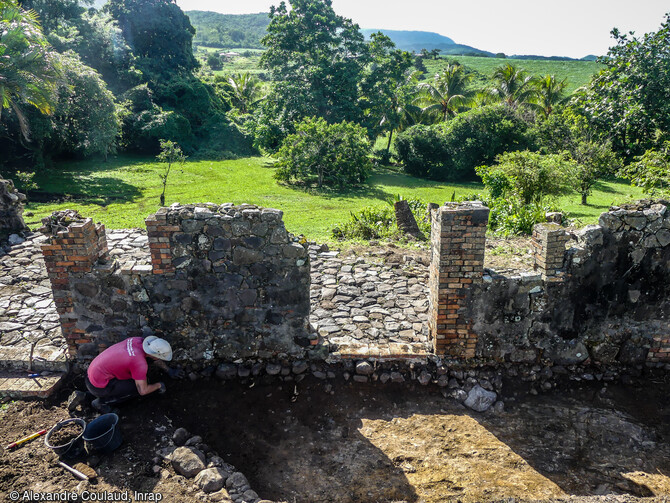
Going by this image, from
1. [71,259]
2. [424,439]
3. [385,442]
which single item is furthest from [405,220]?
[71,259]

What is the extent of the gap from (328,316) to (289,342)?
1.28 m

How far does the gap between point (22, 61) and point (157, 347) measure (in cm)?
1374

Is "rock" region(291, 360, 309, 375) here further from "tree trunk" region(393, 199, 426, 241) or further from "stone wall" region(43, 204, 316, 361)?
"tree trunk" region(393, 199, 426, 241)

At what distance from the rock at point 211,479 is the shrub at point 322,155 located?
17.1 meters

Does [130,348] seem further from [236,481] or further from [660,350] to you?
[660,350]

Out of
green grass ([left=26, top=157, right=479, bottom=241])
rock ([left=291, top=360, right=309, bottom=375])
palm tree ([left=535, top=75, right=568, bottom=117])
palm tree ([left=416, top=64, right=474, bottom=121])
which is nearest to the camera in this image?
rock ([left=291, top=360, right=309, bottom=375])

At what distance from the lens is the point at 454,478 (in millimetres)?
4852

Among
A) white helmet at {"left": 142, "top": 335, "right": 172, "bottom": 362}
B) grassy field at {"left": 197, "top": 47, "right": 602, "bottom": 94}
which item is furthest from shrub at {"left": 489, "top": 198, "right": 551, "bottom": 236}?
grassy field at {"left": 197, "top": 47, "right": 602, "bottom": 94}

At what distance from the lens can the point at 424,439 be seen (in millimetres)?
5352

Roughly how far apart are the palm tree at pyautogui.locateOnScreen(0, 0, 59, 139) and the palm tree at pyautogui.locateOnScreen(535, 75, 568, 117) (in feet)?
97.3

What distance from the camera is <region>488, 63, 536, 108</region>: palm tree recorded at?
31808mm

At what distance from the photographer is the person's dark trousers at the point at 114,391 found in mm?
5508

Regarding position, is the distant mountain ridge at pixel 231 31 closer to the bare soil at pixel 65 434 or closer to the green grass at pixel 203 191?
the green grass at pixel 203 191

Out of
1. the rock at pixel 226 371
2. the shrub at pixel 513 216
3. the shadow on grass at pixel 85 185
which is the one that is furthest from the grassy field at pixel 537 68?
the rock at pixel 226 371
